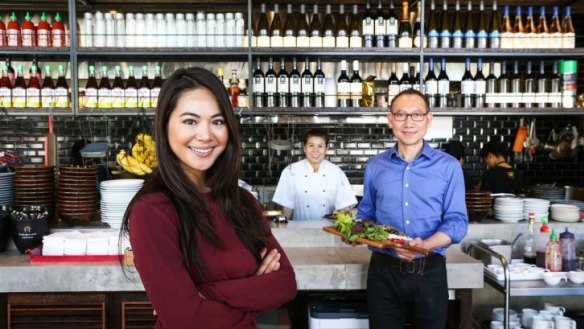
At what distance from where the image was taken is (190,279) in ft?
4.27

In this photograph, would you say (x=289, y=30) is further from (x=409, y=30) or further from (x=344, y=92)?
(x=409, y=30)

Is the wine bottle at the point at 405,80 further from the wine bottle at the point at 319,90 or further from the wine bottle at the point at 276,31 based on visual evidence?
the wine bottle at the point at 276,31

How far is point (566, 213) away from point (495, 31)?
65.4 inches

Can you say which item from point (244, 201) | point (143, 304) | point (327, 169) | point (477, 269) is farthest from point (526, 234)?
point (244, 201)

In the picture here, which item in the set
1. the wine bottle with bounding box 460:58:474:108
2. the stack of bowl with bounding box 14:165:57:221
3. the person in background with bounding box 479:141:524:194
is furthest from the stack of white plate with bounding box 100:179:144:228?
the person in background with bounding box 479:141:524:194

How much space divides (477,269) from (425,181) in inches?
22.1

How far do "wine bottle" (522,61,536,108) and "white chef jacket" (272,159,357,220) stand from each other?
1.61 meters

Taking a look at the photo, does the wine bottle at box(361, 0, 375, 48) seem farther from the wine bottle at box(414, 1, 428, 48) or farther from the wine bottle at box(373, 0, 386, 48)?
the wine bottle at box(414, 1, 428, 48)

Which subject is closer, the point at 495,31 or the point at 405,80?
the point at 495,31

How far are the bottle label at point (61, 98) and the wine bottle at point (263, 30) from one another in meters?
1.60

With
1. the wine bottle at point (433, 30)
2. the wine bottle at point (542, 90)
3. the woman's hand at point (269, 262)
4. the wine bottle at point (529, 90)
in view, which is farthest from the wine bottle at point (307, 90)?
the woman's hand at point (269, 262)

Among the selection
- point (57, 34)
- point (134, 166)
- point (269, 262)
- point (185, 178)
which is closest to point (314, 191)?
point (134, 166)

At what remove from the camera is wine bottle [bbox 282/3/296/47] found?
4.45 m

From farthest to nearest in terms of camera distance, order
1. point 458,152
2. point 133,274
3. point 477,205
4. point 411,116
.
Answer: point 458,152 < point 477,205 < point 133,274 < point 411,116
